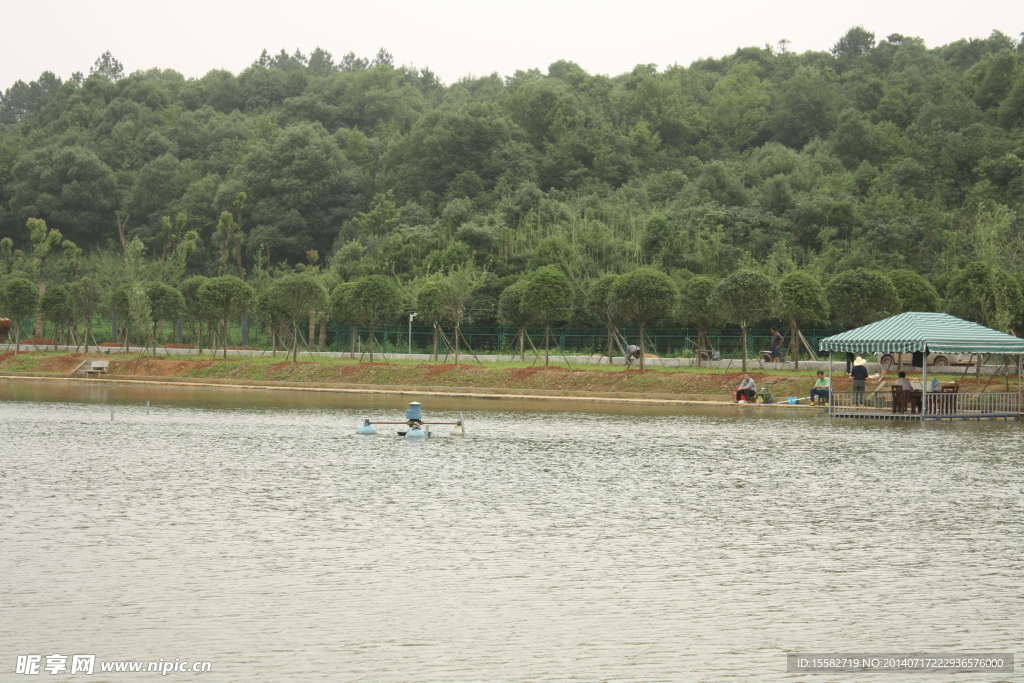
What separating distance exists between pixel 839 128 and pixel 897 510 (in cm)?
8094

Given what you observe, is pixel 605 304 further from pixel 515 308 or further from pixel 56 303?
pixel 56 303

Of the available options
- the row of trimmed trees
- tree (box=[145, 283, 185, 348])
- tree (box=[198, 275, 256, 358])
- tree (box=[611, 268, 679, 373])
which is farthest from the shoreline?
tree (box=[145, 283, 185, 348])

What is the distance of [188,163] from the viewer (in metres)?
114

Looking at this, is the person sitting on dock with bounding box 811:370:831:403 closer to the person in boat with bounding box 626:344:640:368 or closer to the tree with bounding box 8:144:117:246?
the person in boat with bounding box 626:344:640:368

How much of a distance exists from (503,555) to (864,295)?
36894 mm

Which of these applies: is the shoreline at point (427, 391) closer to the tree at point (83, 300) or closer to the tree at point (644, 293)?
the tree at point (644, 293)

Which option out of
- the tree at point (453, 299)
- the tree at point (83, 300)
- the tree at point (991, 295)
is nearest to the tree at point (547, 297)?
the tree at point (453, 299)

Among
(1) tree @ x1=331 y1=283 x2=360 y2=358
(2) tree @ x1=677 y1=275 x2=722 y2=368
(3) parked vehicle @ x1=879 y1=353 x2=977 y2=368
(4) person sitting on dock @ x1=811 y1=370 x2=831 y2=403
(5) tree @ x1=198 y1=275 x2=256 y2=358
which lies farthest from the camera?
(5) tree @ x1=198 y1=275 x2=256 y2=358

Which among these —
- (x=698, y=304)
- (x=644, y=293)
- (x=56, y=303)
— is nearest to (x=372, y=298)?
(x=644, y=293)

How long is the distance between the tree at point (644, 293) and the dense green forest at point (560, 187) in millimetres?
229

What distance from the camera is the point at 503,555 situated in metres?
14.4

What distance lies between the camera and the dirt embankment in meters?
45.7

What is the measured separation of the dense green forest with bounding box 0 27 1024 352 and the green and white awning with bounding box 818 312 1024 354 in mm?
7491

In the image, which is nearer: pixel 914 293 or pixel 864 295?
pixel 864 295
